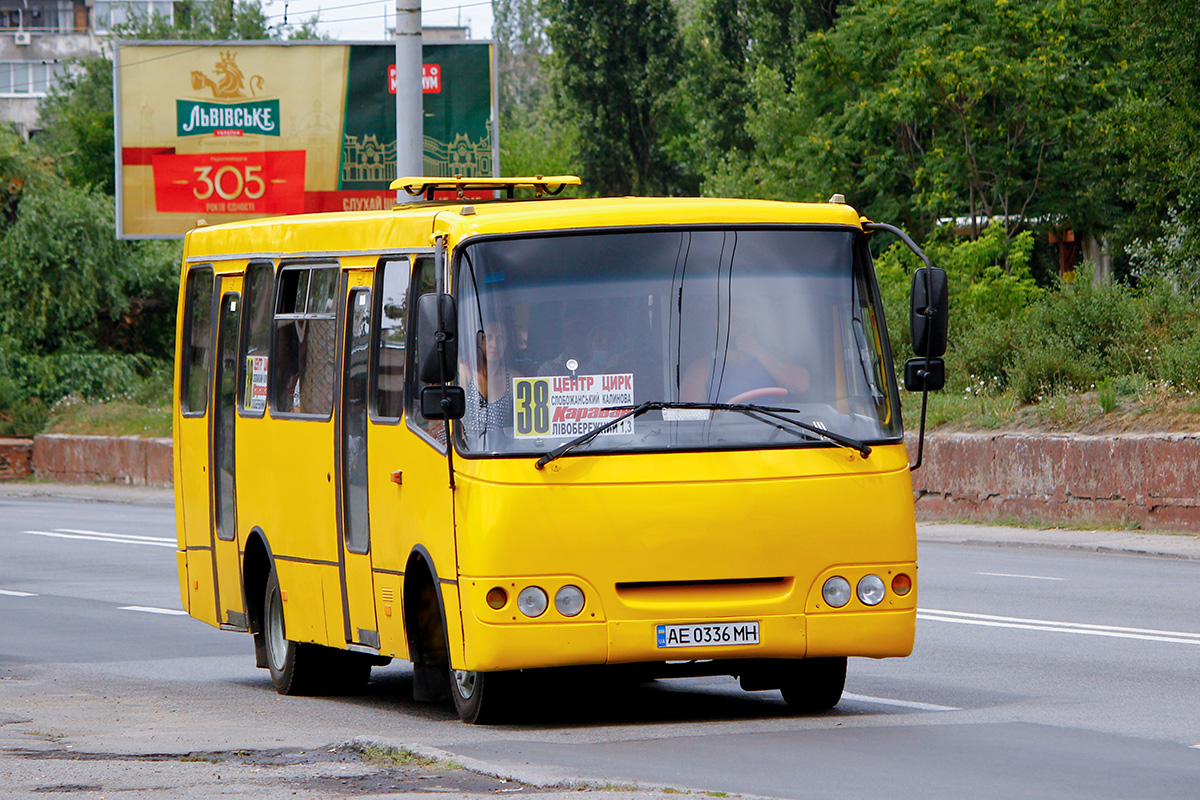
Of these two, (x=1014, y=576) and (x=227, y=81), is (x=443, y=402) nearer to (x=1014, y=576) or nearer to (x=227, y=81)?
(x=1014, y=576)

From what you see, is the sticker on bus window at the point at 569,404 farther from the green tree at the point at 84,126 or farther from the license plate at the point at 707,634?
the green tree at the point at 84,126

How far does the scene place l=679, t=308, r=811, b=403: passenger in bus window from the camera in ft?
30.9

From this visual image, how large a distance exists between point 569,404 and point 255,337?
11.3ft

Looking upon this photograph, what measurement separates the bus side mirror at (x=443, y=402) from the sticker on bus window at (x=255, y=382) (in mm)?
2871

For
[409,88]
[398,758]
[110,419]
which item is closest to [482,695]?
[398,758]

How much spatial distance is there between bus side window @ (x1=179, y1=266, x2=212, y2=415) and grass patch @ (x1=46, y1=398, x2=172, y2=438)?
30258mm

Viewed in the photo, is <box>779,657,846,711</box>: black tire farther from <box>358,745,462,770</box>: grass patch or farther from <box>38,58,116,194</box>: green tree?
<box>38,58,116,194</box>: green tree

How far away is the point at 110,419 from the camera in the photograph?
4519cm

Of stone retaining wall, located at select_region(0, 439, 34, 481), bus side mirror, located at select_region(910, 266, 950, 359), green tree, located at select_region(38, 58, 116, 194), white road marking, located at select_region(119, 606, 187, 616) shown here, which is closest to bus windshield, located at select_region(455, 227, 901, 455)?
bus side mirror, located at select_region(910, 266, 950, 359)

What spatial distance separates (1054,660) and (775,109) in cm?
3939

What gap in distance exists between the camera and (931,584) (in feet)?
58.5

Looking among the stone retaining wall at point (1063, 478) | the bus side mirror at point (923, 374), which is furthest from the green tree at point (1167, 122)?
the bus side mirror at point (923, 374)

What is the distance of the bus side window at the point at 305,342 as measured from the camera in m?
11.1

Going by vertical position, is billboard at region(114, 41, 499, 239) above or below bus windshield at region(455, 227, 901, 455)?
above
